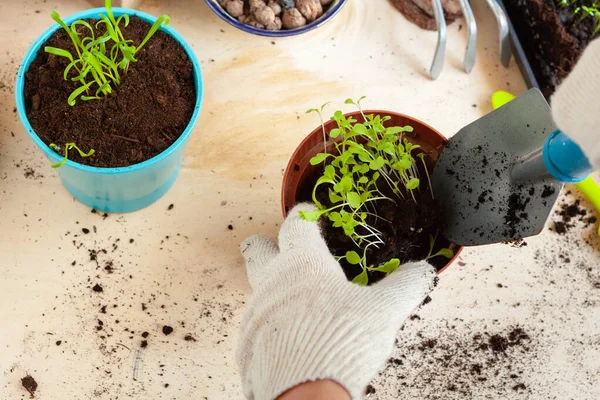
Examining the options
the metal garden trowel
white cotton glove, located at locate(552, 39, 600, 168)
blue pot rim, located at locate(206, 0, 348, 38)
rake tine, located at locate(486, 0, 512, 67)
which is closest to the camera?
white cotton glove, located at locate(552, 39, 600, 168)

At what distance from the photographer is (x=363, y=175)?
87 cm

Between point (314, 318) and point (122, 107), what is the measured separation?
458 mm

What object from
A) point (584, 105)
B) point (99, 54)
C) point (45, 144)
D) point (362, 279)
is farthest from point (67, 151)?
point (584, 105)

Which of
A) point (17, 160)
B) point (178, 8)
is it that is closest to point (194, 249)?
point (17, 160)

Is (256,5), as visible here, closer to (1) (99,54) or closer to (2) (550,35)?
(1) (99,54)

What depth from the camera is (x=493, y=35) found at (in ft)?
4.02

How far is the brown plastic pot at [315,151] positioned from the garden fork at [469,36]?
0.30 metres

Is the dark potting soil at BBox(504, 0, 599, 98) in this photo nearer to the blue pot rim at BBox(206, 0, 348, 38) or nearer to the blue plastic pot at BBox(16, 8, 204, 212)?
the blue pot rim at BBox(206, 0, 348, 38)

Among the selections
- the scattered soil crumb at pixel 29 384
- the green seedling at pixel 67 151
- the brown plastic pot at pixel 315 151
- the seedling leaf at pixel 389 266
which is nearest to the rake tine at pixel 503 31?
the brown plastic pot at pixel 315 151

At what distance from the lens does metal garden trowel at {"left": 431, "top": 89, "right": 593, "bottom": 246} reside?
0.78 meters

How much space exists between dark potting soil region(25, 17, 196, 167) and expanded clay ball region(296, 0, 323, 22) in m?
0.31

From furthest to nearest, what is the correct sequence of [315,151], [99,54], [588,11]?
[588,11] < [315,151] < [99,54]

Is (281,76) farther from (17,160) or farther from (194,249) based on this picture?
(17,160)

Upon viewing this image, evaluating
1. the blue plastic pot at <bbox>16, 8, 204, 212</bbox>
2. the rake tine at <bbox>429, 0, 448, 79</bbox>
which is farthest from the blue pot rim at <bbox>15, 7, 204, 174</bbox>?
the rake tine at <bbox>429, 0, 448, 79</bbox>
